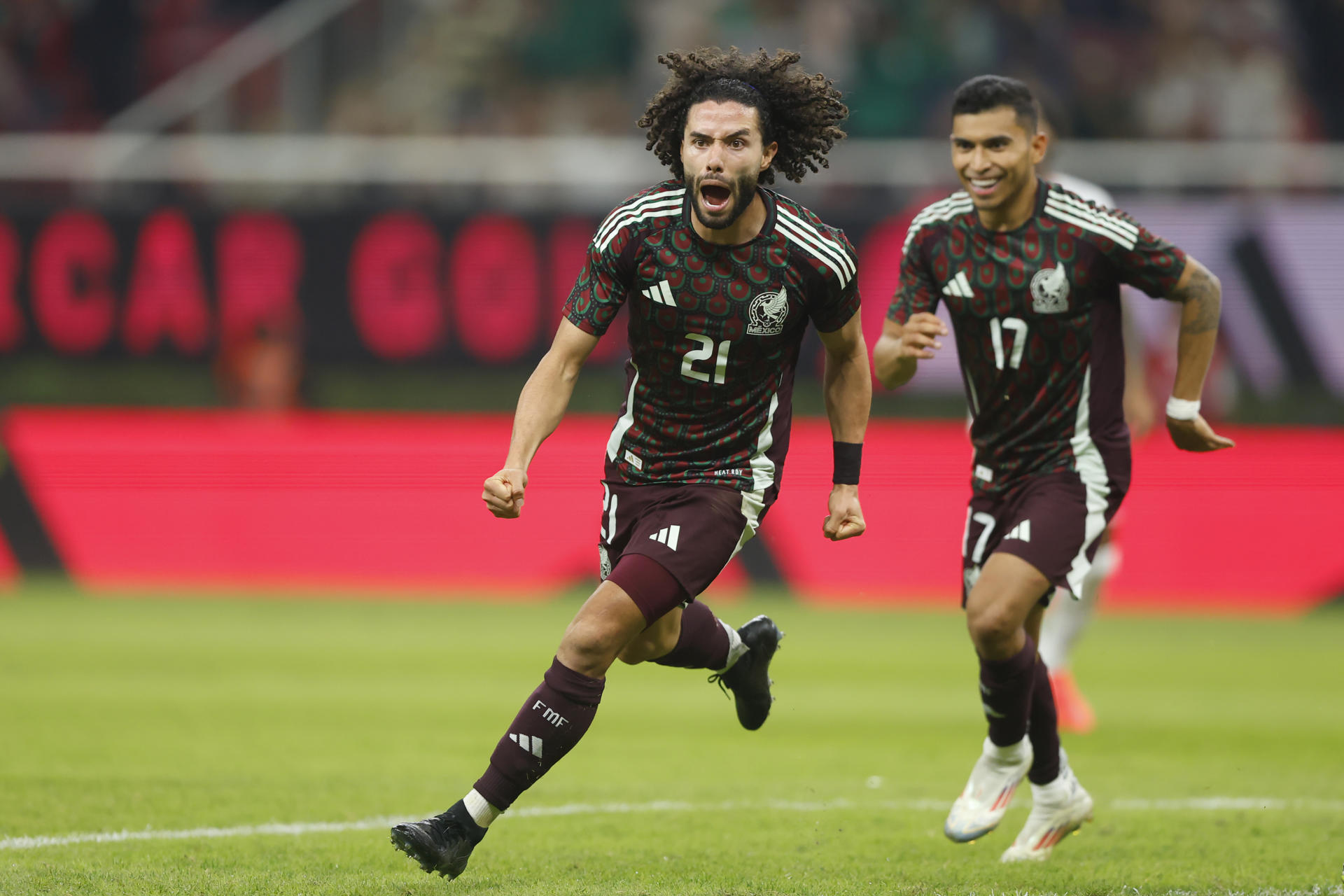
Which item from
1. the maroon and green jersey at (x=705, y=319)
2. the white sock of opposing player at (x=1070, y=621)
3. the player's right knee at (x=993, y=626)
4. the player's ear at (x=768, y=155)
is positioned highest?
the player's ear at (x=768, y=155)

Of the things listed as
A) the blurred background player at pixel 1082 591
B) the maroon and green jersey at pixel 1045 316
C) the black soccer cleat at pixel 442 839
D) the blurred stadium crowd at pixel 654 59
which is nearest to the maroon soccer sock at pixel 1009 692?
the maroon and green jersey at pixel 1045 316

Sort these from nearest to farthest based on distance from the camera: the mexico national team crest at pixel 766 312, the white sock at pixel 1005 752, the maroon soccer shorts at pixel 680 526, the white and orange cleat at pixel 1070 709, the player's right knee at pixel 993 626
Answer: the maroon soccer shorts at pixel 680 526 < the mexico national team crest at pixel 766 312 < the player's right knee at pixel 993 626 < the white sock at pixel 1005 752 < the white and orange cleat at pixel 1070 709

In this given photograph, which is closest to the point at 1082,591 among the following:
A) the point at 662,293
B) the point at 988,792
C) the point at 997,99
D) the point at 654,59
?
the point at 988,792

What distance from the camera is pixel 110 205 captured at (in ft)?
45.6

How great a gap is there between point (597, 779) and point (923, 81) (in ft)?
36.7

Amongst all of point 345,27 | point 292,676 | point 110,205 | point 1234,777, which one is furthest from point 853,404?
point 345,27

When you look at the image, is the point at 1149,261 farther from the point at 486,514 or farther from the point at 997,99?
the point at 486,514

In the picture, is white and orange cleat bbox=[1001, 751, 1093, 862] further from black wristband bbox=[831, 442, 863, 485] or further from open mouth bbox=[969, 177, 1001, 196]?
open mouth bbox=[969, 177, 1001, 196]

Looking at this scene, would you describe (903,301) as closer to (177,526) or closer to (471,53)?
(177,526)

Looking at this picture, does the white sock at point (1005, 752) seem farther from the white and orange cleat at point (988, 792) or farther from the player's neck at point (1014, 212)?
the player's neck at point (1014, 212)

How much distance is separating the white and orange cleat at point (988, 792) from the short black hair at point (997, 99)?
212 cm

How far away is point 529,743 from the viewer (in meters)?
4.76

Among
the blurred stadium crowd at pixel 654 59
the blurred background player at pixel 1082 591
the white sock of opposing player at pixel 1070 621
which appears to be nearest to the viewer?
the blurred background player at pixel 1082 591

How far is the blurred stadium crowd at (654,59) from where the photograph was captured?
16.2 meters
